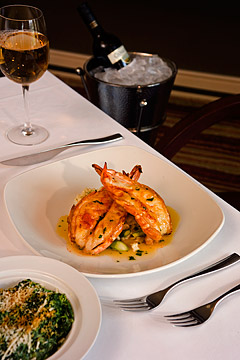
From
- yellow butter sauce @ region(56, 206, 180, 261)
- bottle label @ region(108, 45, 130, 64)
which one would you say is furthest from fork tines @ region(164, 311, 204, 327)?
bottle label @ region(108, 45, 130, 64)

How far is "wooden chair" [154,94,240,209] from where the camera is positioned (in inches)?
61.9

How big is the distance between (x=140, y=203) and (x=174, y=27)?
324 centimetres

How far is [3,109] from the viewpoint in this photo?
1.49 meters

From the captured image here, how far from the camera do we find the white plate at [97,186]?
89 cm

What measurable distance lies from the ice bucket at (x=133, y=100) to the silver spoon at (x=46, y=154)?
0.81m

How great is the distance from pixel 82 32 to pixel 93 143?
3.13 meters

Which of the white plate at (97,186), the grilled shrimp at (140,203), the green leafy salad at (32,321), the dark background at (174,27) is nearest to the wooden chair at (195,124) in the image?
the white plate at (97,186)

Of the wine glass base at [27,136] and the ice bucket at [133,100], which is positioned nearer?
the wine glass base at [27,136]

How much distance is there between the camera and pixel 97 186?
1.14 metres

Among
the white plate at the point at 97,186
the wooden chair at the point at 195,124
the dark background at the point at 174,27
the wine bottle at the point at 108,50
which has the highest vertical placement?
the white plate at the point at 97,186

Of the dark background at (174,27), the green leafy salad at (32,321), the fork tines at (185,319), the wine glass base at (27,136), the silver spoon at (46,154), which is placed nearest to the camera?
the green leafy salad at (32,321)

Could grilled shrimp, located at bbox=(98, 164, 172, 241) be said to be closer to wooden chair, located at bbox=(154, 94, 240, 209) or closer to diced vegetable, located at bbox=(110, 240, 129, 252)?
diced vegetable, located at bbox=(110, 240, 129, 252)

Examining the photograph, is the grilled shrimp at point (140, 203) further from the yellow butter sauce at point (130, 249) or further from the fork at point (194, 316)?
the fork at point (194, 316)

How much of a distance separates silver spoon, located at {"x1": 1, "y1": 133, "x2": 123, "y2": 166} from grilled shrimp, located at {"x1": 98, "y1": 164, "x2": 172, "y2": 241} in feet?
1.06
